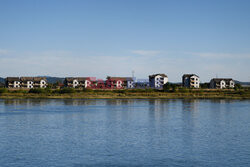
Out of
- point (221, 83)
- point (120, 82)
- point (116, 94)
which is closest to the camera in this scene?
point (116, 94)

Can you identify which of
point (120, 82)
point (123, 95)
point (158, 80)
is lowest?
point (123, 95)

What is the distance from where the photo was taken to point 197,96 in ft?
356

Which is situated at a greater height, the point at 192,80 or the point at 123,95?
the point at 192,80

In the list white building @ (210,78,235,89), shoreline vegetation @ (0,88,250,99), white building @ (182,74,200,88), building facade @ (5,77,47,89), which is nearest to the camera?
shoreline vegetation @ (0,88,250,99)

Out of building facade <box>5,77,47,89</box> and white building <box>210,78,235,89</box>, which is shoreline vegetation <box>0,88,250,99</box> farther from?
building facade <box>5,77,47,89</box>

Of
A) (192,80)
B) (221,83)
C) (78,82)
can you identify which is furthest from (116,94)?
(221,83)

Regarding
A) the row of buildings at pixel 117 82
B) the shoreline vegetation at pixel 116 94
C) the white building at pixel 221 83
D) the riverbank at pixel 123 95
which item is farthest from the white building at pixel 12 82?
the white building at pixel 221 83

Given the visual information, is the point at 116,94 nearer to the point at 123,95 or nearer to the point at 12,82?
the point at 123,95

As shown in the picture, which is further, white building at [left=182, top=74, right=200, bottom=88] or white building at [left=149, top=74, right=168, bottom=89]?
white building at [left=182, top=74, right=200, bottom=88]

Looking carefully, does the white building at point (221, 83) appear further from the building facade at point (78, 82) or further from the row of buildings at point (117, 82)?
the building facade at point (78, 82)

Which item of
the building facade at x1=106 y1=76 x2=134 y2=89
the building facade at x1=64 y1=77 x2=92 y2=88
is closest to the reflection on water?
the building facade at x1=106 y1=76 x2=134 y2=89

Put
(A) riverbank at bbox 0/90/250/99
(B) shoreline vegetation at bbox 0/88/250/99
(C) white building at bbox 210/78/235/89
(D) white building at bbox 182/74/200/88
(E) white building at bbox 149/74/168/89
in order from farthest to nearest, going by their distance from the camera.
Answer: (C) white building at bbox 210/78/235/89 → (D) white building at bbox 182/74/200/88 → (E) white building at bbox 149/74/168/89 → (B) shoreline vegetation at bbox 0/88/250/99 → (A) riverbank at bbox 0/90/250/99

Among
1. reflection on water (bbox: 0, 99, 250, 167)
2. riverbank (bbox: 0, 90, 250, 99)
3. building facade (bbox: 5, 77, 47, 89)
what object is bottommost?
reflection on water (bbox: 0, 99, 250, 167)

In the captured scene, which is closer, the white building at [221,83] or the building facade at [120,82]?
the building facade at [120,82]
